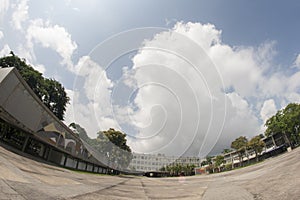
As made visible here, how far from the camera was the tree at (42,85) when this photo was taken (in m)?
32.8

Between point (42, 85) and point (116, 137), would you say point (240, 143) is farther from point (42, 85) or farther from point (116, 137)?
point (42, 85)

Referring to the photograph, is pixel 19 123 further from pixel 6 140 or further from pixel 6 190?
pixel 6 190

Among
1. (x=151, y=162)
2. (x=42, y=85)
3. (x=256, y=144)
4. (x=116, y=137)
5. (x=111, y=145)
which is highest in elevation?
(x=42, y=85)

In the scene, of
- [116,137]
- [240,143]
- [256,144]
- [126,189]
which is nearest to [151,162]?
[240,143]

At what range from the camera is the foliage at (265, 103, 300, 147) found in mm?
44263

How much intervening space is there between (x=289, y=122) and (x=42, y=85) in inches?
2346

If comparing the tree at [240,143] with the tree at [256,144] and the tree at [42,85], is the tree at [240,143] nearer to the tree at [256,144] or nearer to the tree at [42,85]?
the tree at [256,144]

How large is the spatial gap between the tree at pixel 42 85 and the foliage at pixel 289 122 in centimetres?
5635

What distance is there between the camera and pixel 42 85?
1453 inches

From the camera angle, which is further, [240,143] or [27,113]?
[240,143]

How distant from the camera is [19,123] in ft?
57.1

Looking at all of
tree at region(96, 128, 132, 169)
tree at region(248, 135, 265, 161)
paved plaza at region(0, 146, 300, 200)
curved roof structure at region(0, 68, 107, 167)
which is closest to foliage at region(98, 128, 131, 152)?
tree at region(96, 128, 132, 169)

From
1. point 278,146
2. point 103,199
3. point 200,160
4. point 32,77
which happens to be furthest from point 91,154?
Answer: point 200,160

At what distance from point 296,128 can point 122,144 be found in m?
46.9
